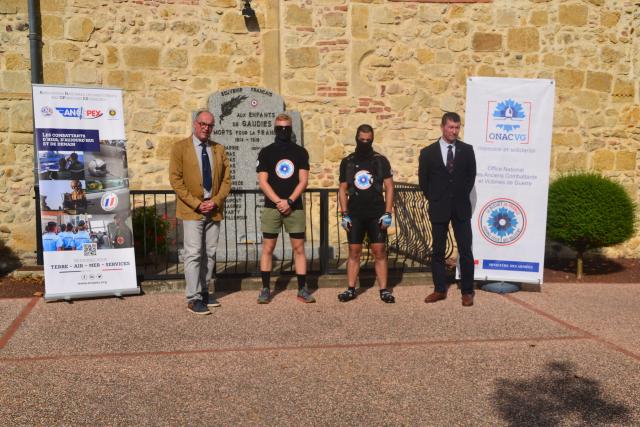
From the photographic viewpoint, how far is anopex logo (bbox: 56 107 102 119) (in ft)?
19.7

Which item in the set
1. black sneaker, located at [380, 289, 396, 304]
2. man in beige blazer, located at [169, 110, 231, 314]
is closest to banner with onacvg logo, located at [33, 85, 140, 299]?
man in beige blazer, located at [169, 110, 231, 314]

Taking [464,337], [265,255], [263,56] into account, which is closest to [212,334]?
[265,255]

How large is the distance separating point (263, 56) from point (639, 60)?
6062mm

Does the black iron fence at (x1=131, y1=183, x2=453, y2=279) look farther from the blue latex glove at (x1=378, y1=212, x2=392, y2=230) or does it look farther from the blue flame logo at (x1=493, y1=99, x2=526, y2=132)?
the blue flame logo at (x1=493, y1=99, x2=526, y2=132)

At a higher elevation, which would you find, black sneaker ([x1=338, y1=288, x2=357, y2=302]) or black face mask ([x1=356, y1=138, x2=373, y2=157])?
black face mask ([x1=356, y1=138, x2=373, y2=157])

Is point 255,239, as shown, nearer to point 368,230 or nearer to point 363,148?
point 368,230

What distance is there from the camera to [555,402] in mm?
3656

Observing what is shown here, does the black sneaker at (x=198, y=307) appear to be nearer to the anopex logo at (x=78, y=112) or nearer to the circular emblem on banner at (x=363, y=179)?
the circular emblem on banner at (x=363, y=179)

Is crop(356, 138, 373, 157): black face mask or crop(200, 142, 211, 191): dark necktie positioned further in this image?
crop(356, 138, 373, 157): black face mask

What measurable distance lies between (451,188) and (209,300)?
268cm

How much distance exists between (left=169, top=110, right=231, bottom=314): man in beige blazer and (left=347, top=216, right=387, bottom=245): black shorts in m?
1.33

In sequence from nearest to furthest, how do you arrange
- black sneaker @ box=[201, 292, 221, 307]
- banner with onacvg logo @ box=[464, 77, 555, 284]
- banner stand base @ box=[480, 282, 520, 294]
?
1. black sneaker @ box=[201, 292, 221, 307]
2. banner with onacvg logo @ box=[464, 77, 555, 284]
3. banner stand base @ box=[480, 282, 520, 294]

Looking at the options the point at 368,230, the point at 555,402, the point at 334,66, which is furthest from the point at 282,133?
the point at 334,66

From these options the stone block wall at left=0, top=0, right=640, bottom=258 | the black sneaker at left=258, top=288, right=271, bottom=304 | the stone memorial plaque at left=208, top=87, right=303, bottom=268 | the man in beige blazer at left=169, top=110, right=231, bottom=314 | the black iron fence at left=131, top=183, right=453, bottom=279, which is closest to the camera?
the man in beige blazer at left=169, top=110, right=231, bottom=314
